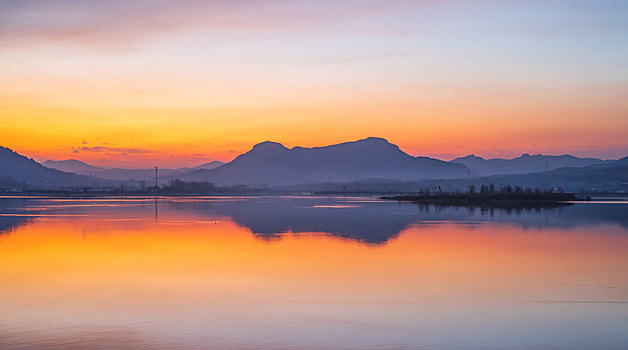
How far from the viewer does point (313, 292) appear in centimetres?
2045

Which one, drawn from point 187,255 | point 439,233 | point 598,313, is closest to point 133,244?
point 187,255

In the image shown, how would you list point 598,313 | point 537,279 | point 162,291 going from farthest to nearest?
1. point 537,279
2. point 162,291
3. point 598,313

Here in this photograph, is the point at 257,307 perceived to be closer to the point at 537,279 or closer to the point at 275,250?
the point at 537,279

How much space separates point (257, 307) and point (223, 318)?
1599 millimetres

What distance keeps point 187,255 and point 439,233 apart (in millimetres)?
17462

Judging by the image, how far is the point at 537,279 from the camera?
2294 cm

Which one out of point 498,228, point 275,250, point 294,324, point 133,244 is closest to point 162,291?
point 294,324

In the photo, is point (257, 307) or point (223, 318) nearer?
point (223, 318)

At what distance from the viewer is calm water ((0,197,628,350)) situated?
14.8 m

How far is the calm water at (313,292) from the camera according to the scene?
14.8 meters

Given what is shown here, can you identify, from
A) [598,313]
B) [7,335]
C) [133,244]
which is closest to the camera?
[7,335]

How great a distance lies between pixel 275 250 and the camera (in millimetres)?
31781

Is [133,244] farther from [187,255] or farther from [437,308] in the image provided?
[437,308]

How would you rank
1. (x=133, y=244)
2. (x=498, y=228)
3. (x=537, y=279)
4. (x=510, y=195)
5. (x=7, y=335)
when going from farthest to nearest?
(x=510, y=195) → (x=498, y=228) → (x=133, y=244) → (x=537, y=279) → (x=7, y=335)
